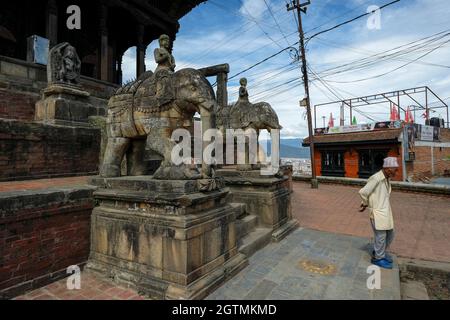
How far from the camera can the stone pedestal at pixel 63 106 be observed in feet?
21.1

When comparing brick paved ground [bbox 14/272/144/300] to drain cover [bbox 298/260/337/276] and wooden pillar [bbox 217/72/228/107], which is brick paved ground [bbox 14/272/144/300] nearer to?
drain cover [bbox 298/260/337/276]

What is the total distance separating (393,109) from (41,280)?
74.3ft

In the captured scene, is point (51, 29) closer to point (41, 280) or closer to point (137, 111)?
point (137, 111)

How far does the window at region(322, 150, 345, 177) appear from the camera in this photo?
20.8m

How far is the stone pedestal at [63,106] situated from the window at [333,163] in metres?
18.5

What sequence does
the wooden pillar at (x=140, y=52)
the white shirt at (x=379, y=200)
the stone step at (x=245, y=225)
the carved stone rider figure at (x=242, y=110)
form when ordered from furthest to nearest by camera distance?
the wooden pillar at (x=140, y=52) < the carved stone rider figure at (x=242, y=110) < the stone step at (x=245, y=225) < the white shirt at (x=379, y=200)

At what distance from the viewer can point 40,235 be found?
333 centimetres

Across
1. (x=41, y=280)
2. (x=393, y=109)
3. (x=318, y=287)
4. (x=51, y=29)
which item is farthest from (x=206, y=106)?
(x=393, y=109)

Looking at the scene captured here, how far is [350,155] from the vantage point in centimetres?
2016

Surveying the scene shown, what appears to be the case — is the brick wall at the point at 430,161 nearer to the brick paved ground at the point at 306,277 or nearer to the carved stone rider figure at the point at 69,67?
the brick paved ground at the point at 306,277

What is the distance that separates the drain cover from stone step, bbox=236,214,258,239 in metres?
1.16

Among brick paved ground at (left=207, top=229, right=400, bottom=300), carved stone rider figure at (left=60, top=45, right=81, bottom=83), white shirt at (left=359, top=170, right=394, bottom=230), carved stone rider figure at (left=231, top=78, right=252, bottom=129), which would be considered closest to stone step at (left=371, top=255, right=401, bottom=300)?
brick paved ground at (left=207, top=229, right=400, bottom=300)

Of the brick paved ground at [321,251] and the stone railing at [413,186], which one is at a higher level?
the stone railing at [413,186]

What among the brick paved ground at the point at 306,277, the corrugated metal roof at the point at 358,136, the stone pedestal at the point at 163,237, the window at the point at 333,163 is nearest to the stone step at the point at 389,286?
the brick paved ground at the point at 306,277
